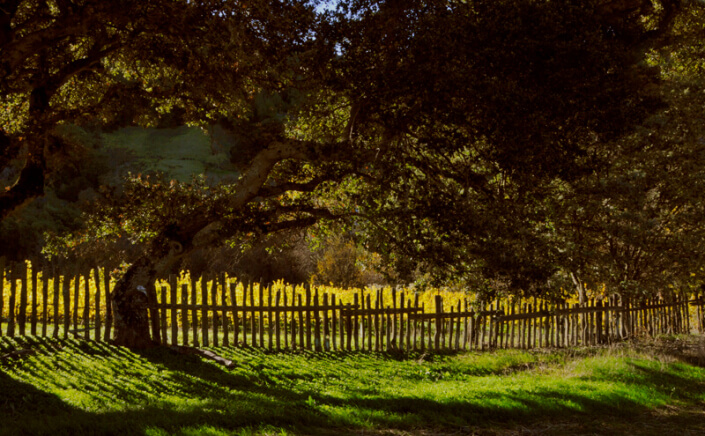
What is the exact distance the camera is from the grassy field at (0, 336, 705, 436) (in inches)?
275

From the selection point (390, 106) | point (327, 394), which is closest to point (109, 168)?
point (390, 106)

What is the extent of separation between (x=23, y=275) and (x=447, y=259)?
8002mm

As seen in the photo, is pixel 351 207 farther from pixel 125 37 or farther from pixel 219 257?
pixel 219 257

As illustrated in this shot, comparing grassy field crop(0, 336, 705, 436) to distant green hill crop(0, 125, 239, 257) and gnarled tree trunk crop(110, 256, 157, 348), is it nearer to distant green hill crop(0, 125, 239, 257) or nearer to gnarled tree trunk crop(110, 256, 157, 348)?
gnarled tree trunk crop(110, 256, 157, 348)

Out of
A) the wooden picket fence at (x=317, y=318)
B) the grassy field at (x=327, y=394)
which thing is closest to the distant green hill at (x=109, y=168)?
the wooden picket fence at (x=317, y=318)

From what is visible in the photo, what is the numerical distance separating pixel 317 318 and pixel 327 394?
4.87 m

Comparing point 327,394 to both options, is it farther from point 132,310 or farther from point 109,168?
point 109,168

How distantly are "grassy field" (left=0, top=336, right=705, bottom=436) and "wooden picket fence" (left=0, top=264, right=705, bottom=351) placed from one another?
2.29ft

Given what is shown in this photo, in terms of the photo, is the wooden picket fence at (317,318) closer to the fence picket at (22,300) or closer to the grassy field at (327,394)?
the fence picket at (22,300)

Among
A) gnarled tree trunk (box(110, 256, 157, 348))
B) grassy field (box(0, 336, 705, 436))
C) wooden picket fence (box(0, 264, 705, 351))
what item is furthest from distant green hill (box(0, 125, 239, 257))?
grassy field (box(0, 336, 705, 436))

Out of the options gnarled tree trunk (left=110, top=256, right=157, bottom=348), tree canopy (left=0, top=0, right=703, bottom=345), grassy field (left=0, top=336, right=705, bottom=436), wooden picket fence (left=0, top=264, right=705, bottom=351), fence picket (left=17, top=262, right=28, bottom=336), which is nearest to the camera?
grassy field (left=0, top=336, right=705, bottom=436)

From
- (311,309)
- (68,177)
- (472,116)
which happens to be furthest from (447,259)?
(68,177)

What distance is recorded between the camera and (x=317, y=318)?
13633 millimetres

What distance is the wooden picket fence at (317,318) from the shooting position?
11461mm
